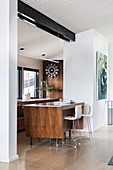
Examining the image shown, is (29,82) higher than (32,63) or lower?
lower

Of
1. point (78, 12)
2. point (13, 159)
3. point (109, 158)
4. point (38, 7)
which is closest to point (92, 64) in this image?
point (78, 12)

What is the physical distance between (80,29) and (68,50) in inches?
32.1

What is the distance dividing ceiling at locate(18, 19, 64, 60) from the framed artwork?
1.97 m

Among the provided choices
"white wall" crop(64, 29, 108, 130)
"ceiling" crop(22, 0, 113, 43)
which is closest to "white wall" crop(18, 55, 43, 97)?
"white wall" crop(64, 29, 108, 130)

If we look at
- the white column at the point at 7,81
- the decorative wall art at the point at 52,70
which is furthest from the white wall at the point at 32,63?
the white column at the point at 7,81

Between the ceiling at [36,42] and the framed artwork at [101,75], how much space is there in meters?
1.97

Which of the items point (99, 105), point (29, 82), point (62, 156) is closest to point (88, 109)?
point (99, 105)

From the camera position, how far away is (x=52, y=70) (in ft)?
40.2

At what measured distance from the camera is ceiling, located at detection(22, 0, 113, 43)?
5.71 metres

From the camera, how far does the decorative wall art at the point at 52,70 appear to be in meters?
12.2

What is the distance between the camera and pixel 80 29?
311 inches

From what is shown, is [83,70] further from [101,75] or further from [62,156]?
[62,156]

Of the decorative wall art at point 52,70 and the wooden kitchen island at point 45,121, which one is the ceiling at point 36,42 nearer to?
the decorative wall art at point 52,70

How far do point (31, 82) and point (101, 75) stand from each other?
12.1ft
